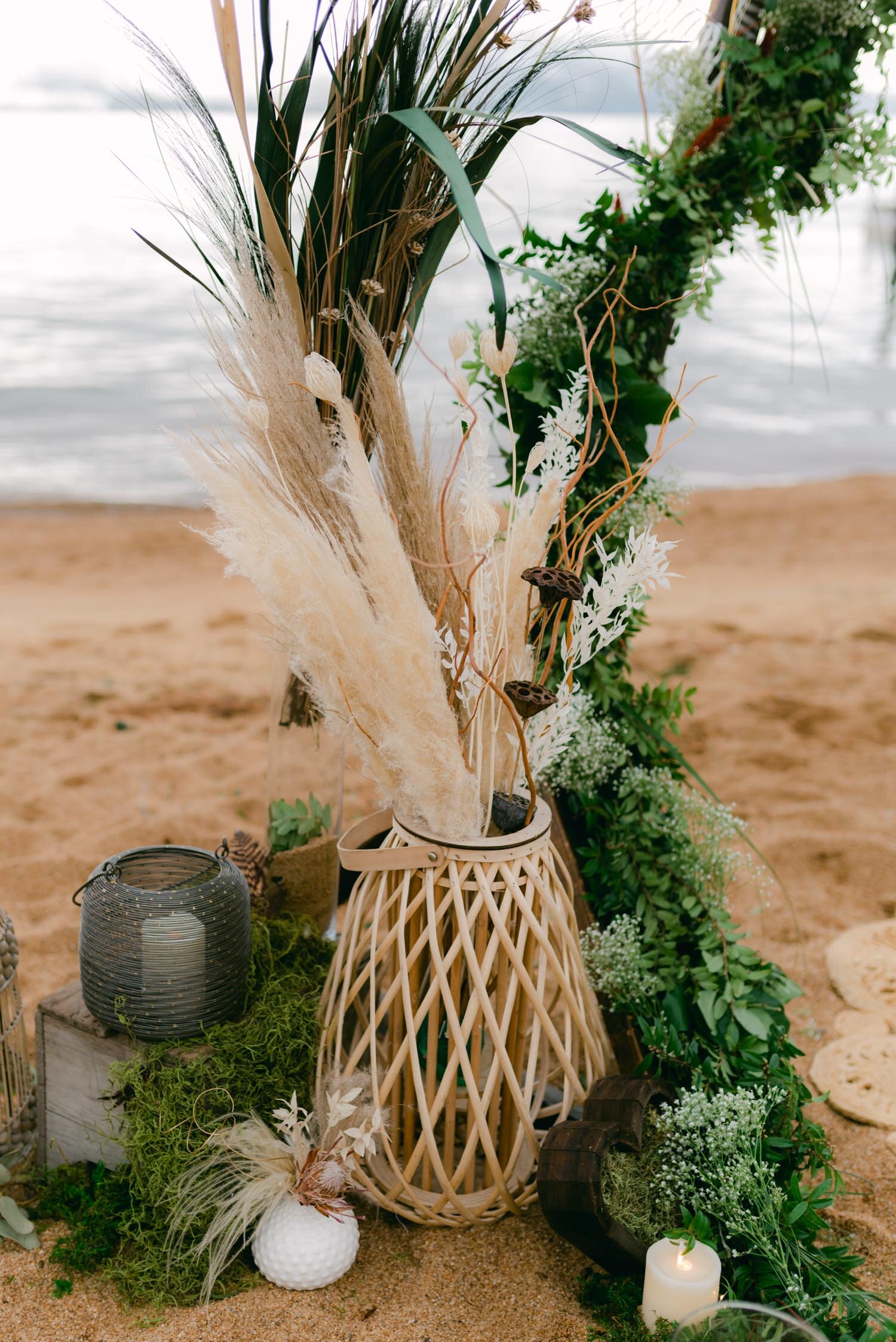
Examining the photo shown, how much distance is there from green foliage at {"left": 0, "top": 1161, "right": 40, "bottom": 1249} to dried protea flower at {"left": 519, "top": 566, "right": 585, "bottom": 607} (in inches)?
44.1

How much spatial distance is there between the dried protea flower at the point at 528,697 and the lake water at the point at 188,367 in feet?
11.7

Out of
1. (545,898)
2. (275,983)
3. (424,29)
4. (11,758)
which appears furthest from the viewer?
(11,758)

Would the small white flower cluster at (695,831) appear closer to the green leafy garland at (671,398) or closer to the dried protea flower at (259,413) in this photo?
the green leafy garland at (671,398)

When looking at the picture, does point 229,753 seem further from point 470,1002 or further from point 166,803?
point 470,1002

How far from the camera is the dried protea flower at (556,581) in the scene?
4.07 ft

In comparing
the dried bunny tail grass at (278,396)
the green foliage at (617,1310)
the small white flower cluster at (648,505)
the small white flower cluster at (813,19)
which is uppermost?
the small white flower cluster at (813,19)

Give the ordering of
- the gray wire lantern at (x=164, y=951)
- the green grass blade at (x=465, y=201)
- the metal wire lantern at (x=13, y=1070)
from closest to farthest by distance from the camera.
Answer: the green grass blade at (x=465, y=201), the gray wire lantern at (x=164, y=951), the metal wire lantern at (x=13, y=1070)

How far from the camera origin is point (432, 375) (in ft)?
29.2

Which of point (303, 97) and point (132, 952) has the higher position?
point (303, 97)

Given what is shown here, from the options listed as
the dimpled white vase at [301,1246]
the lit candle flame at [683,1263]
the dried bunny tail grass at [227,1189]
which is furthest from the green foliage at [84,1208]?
the lit candle flame at [683,1263]

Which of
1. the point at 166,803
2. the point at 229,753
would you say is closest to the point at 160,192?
the point at 166,803

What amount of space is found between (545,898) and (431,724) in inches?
12.3

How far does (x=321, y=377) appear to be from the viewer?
4.07 feet

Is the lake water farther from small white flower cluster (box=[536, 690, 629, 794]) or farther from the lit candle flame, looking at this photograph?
the lit candle flame
